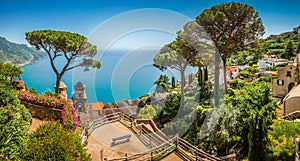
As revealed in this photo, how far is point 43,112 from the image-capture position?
409 inches

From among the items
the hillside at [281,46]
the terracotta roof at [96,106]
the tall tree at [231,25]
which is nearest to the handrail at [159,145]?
the tall tree at [231,25]

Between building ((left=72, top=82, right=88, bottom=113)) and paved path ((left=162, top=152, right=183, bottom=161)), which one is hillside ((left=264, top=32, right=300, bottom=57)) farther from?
paved path ((left=162, top=152, right=183, bottom=161))

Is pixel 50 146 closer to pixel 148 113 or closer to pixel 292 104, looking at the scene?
pixel 148 113

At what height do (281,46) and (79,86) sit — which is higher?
(281,46)

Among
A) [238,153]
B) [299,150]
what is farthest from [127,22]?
[299,150]

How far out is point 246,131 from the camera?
35.5 ft

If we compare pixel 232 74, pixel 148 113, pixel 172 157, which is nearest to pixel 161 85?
pixel 148 113

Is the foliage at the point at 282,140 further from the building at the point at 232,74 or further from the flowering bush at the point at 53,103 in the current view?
the building at the point at 232,74

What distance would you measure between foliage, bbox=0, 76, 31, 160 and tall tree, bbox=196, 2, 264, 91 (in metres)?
12.1

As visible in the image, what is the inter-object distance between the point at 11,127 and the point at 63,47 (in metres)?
12.3

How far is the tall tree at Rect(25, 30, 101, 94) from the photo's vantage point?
55.9 feet

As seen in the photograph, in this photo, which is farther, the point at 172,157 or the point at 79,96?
the point at 79,96

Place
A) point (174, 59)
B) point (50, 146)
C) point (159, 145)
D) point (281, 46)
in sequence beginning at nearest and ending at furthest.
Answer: point (50, 146) → point (159, 145) → point (174, 59) → point (281, 46)

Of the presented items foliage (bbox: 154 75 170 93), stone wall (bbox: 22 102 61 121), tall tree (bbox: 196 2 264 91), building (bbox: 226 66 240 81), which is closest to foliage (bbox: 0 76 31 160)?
stone wall (bbox: 22 102 61 121)
